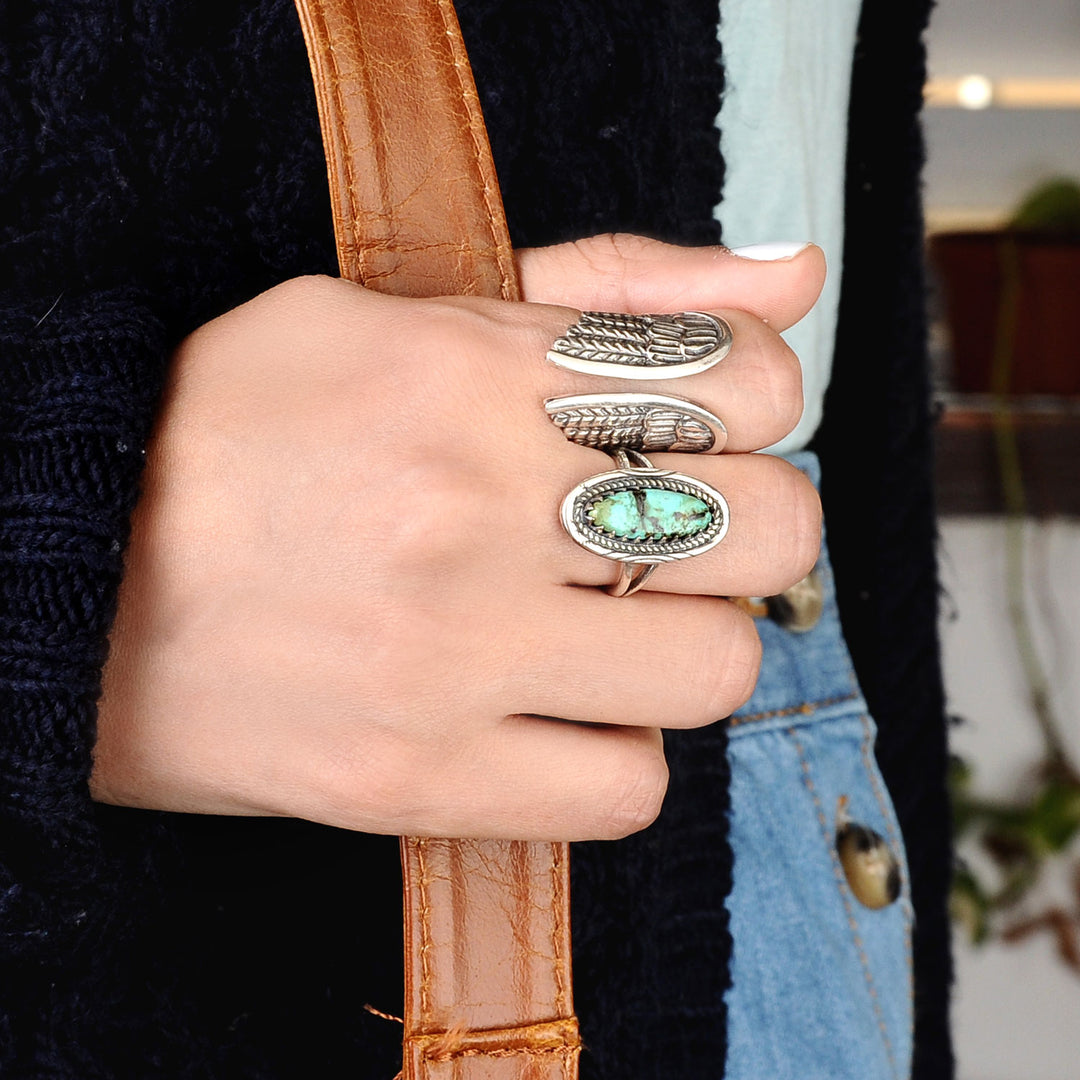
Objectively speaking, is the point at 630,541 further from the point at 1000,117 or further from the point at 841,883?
the point at 1000,117

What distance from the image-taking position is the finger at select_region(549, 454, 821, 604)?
43 cm

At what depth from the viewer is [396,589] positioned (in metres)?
0.39

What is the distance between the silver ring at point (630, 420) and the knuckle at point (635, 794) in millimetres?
133

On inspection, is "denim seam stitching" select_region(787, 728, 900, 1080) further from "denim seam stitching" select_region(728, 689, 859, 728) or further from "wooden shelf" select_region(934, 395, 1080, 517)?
"wooden shelf" select_region(934, 395, 1080, 517)

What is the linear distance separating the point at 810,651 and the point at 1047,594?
5.09 feet

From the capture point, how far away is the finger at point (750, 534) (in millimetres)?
427

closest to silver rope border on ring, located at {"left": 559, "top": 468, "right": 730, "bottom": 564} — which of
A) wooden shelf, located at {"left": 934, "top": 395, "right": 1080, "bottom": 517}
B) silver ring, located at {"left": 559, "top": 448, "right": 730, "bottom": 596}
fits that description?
silver ring, located at {"left": 559, "top": 448, "right": 730, "bottom": 596}

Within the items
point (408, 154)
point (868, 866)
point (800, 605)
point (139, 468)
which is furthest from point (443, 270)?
point (868, 866)

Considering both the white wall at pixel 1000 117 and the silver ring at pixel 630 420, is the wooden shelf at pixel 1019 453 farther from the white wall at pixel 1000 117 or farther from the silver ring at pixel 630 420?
the silver ring at pixel 630 420

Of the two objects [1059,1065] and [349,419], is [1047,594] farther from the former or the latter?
[349,419]

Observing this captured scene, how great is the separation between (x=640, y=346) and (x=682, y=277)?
2.4 inches

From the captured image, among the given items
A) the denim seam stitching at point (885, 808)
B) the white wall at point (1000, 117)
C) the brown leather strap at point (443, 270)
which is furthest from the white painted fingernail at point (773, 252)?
the white wall at point (1000, 117)

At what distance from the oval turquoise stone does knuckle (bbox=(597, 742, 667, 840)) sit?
0.33 feet

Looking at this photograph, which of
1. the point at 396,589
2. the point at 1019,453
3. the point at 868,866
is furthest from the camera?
the point at 1019,453
